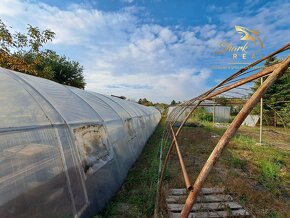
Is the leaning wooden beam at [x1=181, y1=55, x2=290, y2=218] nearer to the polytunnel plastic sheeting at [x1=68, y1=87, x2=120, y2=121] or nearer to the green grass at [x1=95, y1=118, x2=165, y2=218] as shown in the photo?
the green grass at [x1=95, y1=118, x2=165, y2=218]

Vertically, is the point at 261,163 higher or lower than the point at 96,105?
lower

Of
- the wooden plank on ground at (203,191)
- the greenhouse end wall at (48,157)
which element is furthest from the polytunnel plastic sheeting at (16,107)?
the wooden plank on ground at (203,191)

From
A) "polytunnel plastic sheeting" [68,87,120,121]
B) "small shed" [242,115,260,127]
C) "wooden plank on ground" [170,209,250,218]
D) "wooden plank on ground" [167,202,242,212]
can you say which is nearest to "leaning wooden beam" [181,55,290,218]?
"wooden plank on ground" [170,209,250,218]

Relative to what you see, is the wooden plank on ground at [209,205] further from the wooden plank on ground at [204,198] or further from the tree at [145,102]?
the tree at [145,102]

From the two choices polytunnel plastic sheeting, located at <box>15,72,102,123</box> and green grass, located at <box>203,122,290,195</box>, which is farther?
green grass, located at <box>203,122,290,195</box>

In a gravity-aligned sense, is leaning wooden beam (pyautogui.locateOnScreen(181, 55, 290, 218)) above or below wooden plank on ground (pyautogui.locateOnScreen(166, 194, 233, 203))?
above

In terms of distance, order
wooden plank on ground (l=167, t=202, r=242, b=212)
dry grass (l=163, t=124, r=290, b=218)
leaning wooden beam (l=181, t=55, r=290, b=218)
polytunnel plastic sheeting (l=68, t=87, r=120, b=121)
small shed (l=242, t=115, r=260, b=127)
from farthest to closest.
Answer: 1. small shed (l=242, t=115, r=260, b=127)
2. polytunnel plastic sheeting (l=68, t=87, r=120, b=121)
3. dry grass (l=163, t=124, r=290, b=218)
4. wooden plank on ground (l=167, t=202, r=242, b=212)
5. leaning wooden beam (l=181, t=55, r=290, b=218)

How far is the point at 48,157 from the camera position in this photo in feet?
8.17

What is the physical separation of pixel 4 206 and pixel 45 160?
0.61 meters

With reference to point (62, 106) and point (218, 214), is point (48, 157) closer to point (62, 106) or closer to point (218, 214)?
point (62, 106)

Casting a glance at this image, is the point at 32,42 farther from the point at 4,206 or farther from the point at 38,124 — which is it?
the point at 4,206

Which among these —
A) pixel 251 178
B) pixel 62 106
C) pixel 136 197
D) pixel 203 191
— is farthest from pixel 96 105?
pixel 251 178

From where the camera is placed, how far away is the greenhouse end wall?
203 centimetres

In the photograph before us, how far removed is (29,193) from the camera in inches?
83.0
